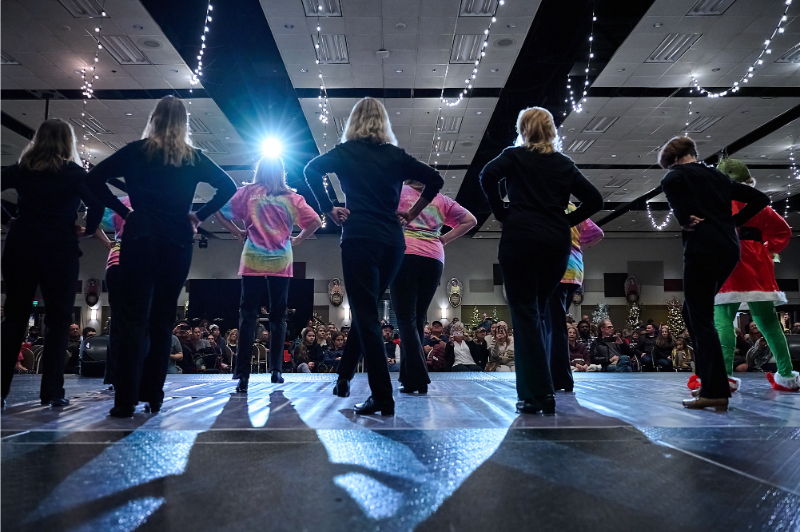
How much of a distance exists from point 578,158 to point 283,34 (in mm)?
7278

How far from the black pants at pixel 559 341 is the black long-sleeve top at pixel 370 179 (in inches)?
47.9

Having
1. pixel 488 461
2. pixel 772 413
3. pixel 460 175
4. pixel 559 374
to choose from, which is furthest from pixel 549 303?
pixel 460 175

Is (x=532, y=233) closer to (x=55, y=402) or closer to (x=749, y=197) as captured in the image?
A: (x=749, y=197)

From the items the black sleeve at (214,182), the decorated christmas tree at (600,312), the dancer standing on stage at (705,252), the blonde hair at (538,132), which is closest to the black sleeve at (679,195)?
the dancer standing on stage at (705,252)

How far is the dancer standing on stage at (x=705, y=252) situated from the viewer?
7.90ft

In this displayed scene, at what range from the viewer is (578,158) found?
11.9 m

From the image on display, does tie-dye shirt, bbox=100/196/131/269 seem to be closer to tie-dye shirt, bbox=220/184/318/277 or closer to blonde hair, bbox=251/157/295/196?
tie-dye shirt, bbox=220/184/318/277

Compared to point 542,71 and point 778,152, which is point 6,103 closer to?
point 542,71

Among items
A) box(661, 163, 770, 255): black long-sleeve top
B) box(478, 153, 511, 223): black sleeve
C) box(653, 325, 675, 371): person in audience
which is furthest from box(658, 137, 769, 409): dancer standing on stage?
box(653, 325, 675, 371): person in audience

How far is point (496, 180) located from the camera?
2.34m

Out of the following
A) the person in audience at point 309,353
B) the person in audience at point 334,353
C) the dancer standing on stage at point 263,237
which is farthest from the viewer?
the person in audience at point 309,353

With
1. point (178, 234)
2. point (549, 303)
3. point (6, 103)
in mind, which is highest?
point (6, 103)

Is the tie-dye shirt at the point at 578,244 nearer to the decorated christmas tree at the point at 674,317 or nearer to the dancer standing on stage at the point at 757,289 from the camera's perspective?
the dancer standing on stage at the point at 757,289

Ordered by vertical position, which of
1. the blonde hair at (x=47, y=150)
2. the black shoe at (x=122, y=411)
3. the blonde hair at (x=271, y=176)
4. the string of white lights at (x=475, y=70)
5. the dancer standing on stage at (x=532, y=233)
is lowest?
the black shoe at (x=122, y=411)
